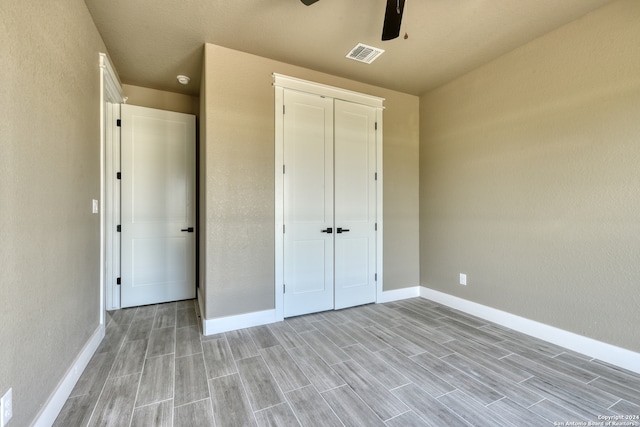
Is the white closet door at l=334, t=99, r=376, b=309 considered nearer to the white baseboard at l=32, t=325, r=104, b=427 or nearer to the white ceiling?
the white ceiling

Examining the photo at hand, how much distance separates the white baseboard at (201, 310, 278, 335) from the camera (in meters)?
2.61

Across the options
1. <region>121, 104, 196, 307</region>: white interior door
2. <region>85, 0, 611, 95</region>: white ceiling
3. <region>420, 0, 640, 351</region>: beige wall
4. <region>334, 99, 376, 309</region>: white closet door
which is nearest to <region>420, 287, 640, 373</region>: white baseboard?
<region>420, 0, 640, 351</region>: beige wall

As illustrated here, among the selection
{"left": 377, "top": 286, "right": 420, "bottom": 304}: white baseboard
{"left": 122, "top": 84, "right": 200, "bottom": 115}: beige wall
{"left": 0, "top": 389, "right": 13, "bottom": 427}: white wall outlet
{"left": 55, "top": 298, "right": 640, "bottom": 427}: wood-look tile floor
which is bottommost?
{"left": 55, "top": 298, "right": 640, "bottom": 427}: wood-look tile floor

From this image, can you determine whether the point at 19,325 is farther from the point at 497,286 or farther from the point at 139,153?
the point at 497,286

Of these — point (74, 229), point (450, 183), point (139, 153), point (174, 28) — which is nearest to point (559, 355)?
point (450, 183)

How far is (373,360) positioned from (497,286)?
165 cm

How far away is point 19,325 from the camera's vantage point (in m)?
1.26

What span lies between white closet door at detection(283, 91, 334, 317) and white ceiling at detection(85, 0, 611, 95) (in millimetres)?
558

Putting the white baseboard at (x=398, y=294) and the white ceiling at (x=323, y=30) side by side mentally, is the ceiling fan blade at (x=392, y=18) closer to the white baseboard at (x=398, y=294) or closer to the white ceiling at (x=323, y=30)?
the white ceiling at (x=323, y=30)

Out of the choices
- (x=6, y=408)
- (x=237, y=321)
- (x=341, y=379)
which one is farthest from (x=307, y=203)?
(x=6, y=408)

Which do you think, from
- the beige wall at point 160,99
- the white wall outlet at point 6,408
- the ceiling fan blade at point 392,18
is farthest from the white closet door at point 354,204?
the white wall outlet at point 6,408

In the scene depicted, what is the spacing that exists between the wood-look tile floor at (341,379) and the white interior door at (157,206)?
71 cm

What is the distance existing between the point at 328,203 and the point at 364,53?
1.61 m

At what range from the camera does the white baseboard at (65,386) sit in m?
1.43
